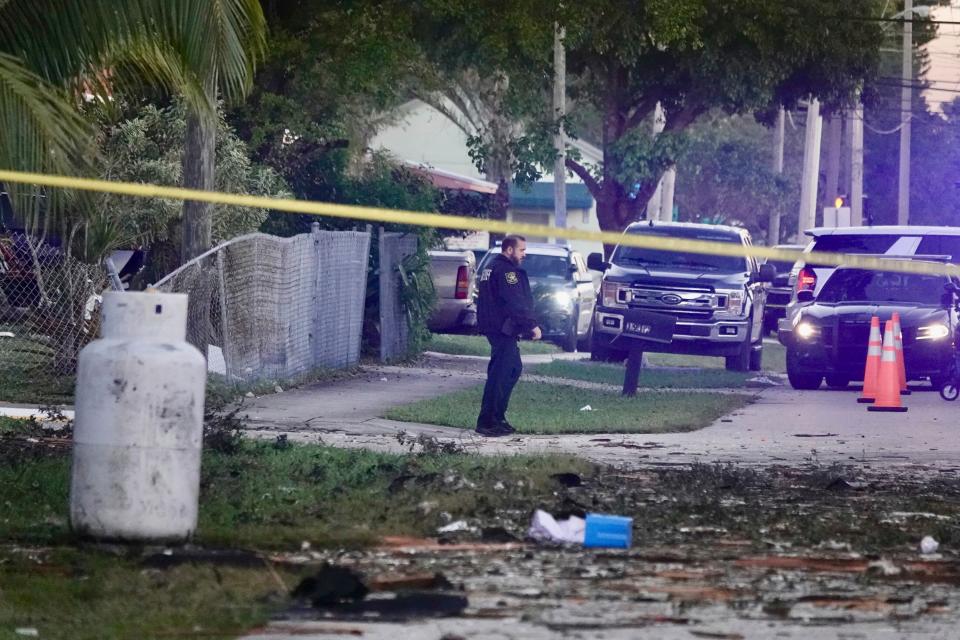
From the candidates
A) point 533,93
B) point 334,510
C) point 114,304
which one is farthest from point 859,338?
point 114,304

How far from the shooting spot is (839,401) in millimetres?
19797

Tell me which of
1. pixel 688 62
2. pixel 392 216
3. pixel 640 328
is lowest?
pixel 640 328

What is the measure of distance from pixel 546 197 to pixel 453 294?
125 ft

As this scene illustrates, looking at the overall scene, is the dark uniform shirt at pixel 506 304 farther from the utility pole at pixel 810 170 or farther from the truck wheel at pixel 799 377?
the utility pole at pixel 810 170

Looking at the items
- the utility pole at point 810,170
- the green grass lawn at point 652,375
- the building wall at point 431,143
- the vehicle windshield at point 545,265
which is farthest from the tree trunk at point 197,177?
the building wall at point 431,143

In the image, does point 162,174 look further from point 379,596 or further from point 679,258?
point 379,596

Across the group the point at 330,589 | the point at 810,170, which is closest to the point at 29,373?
the point at 330,589

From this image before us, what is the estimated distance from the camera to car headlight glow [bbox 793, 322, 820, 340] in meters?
20.7

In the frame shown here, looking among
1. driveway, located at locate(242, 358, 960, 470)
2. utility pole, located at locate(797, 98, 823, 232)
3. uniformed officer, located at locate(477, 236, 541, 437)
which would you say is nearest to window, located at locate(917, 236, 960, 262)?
driveway, located at locate(242, 358, 960, 470)

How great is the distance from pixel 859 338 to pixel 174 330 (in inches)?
550

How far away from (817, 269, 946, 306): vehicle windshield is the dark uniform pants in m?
7.48

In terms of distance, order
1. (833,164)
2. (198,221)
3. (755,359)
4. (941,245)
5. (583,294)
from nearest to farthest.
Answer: (198,221) < (941,245) < (755,359) < (583,294) < (833,164)

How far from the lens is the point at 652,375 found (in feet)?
78.8

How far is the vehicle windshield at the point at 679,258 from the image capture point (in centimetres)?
2444
